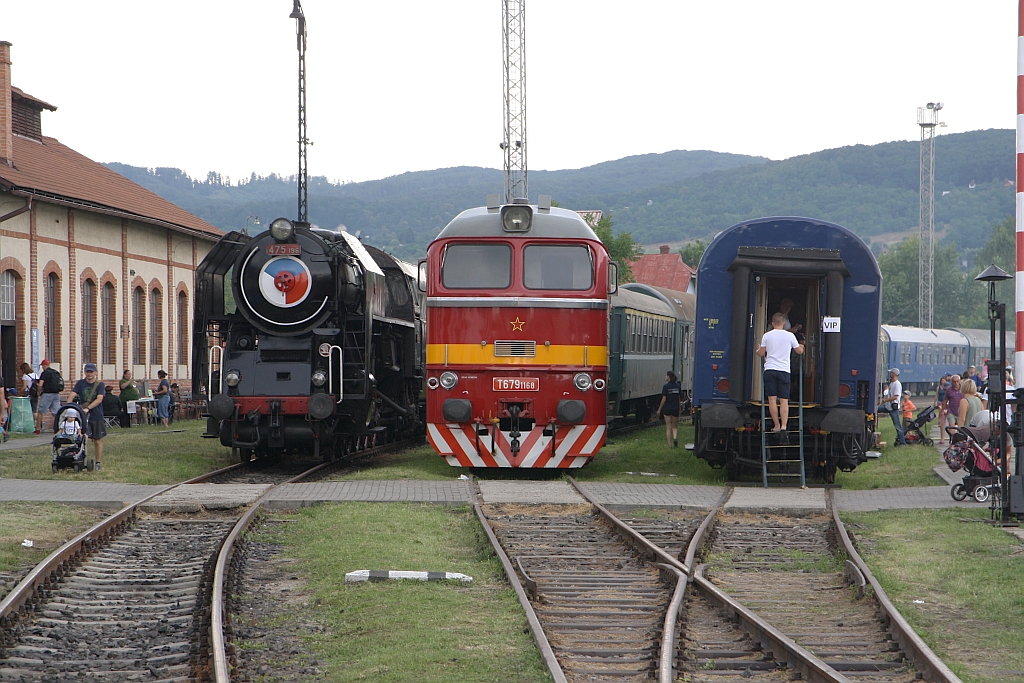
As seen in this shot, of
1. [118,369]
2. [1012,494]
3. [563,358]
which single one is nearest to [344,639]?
[1012,494]

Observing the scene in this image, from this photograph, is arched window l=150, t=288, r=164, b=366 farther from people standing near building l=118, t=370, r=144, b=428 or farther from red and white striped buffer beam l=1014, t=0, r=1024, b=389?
red and white striped buffer beam l=1014, t=0, r=1024, b=389

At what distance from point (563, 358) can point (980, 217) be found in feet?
575

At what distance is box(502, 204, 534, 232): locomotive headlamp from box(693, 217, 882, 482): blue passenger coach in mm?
2521

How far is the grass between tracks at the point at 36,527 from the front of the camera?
32.5 feet

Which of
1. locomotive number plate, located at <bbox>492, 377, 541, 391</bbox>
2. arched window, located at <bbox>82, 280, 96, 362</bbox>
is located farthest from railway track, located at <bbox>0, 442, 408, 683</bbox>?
arched window, located at <bbox>82, 280, 96, 362</bbox>

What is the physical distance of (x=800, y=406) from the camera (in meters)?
15.1

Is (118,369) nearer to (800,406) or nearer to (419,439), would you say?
(419,439)

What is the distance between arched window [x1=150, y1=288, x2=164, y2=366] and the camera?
35281 mm

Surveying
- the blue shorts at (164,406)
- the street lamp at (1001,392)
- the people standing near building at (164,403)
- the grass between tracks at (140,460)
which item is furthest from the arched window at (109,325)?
the street lamp at (1001,392)

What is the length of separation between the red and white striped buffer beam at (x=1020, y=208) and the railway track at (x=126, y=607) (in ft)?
25.8

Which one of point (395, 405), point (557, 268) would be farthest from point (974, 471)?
point (395, 405)

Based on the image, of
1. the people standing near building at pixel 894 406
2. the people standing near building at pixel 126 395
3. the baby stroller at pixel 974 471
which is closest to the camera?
the baby stroller at pixel 974 471

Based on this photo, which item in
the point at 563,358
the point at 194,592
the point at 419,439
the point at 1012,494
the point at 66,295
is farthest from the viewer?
the point at 66,295

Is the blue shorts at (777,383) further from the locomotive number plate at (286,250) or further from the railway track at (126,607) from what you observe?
the locomotive number plate at (286,250)
